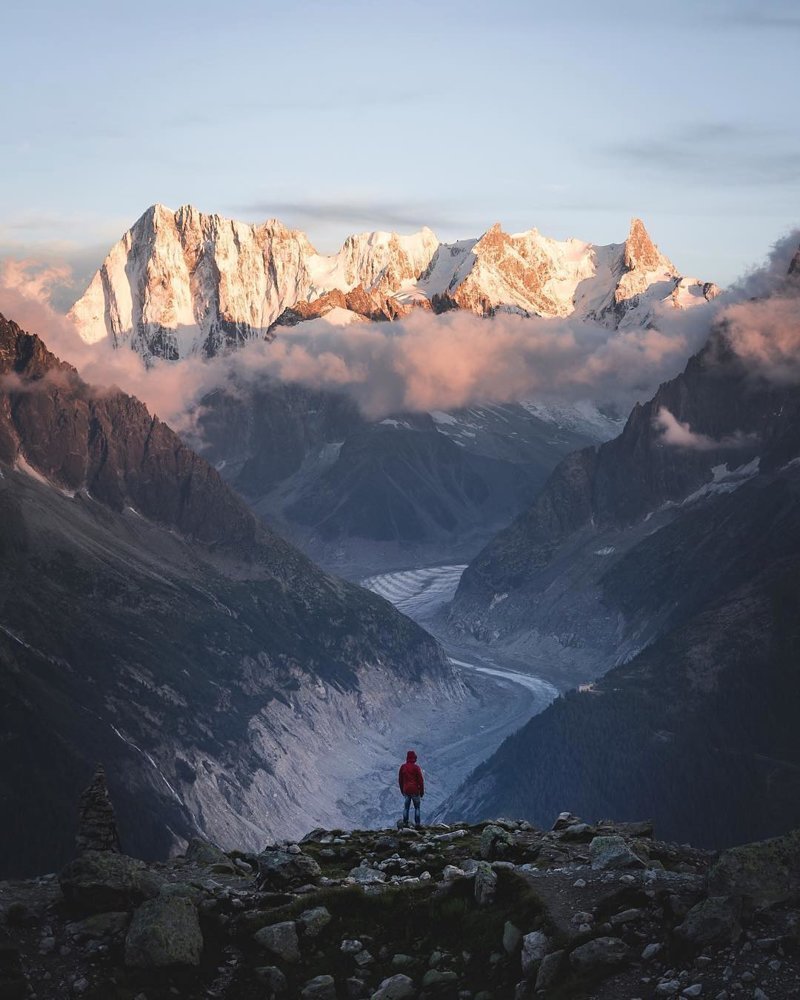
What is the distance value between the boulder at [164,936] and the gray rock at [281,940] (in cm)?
257

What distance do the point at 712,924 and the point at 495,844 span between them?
19761 millimetres

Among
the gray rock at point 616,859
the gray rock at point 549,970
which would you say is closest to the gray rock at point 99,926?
the gray rock at point 549,970

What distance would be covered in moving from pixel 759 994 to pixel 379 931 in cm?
1776

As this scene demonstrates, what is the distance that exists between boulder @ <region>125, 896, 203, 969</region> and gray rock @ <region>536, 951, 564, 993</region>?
47.0ft

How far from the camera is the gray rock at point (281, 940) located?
62781 millimetres

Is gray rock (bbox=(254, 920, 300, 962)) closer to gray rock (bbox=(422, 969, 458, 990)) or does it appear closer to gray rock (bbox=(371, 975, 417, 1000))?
gray rock (bbox=(371, 975, 417, 1000))

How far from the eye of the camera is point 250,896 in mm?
68062

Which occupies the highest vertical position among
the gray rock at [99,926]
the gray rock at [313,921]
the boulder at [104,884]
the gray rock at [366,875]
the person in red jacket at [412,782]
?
the boulder at [104,884]

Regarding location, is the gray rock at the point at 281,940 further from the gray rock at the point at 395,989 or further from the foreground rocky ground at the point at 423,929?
the gray rock at the point at 395,989

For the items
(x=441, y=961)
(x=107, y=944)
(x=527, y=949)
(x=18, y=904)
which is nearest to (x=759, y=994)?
(x=527, y=949)

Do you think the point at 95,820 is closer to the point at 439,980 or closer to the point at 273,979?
the point at 273,979

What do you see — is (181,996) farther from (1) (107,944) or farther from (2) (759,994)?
(2) (759,994)

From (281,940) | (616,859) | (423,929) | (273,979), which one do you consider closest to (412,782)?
(616,859)

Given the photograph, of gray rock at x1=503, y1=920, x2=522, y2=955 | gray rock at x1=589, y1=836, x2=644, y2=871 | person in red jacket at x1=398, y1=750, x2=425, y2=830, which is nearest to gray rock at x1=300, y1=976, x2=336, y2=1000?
gray rock at x1=503, y1=920, x2=522, y2=955
